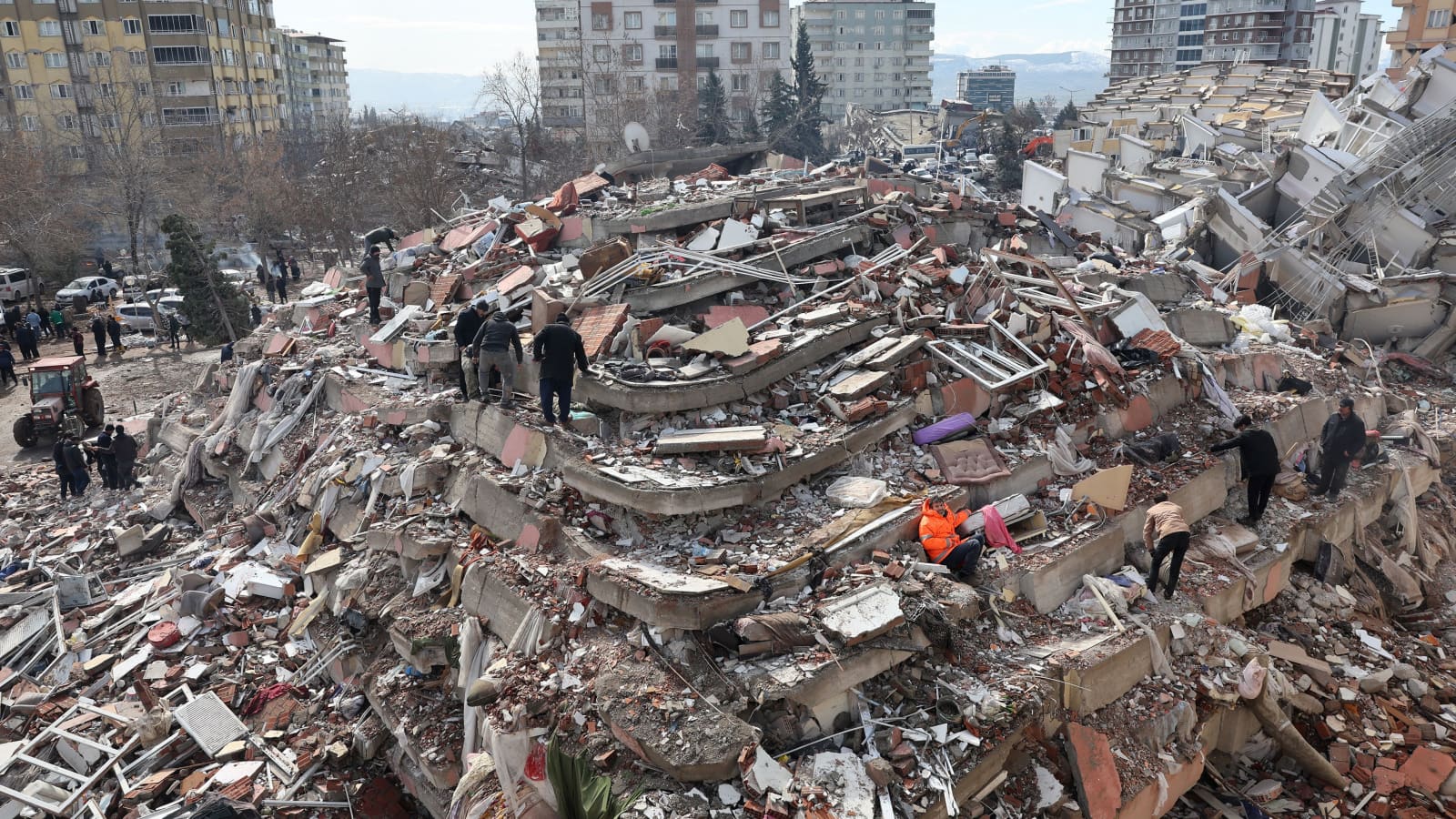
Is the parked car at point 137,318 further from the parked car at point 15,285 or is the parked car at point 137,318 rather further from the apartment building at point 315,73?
the apartment building at point 315,73

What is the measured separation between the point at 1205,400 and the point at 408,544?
26.7 feet

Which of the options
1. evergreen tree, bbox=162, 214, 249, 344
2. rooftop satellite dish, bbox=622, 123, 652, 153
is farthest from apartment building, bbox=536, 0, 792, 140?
rooftop satellite dish, bbox=622, 123, 652, 153

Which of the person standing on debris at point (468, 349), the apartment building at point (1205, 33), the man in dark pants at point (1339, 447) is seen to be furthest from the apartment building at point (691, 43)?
the man in dark pants at point (1339, 447)

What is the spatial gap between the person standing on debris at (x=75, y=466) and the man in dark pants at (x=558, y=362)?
799 cm

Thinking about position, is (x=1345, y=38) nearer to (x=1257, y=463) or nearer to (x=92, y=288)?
(x=1257, y=463)

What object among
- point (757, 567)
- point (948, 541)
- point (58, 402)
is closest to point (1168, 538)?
point (948, 541)

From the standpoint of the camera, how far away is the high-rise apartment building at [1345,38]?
66.8 m

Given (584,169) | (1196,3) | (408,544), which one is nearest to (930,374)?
(408,544)

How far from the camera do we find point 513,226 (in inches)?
536

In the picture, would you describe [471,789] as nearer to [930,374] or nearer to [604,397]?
[604,397]

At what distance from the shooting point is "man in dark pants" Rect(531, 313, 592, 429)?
7.87m

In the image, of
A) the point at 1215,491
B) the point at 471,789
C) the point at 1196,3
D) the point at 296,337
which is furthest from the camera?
the point at 1196,3

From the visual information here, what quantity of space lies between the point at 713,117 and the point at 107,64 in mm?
26445

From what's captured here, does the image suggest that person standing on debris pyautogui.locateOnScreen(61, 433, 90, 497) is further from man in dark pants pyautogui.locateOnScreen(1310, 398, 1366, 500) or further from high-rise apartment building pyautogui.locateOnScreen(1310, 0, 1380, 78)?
high-rise apartment building pyautogui.locateOnScreen(1310, 0, 1380, 78)
